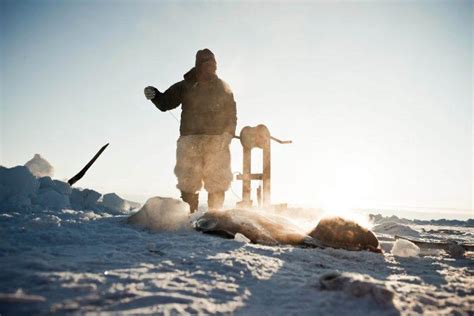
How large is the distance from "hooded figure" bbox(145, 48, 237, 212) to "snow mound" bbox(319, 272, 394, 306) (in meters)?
3.55

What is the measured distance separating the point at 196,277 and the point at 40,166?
35.4 ft

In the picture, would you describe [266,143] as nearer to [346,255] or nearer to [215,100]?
[215,100]

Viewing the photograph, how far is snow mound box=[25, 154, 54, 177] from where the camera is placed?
10.3 metres

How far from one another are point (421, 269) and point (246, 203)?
4514mm

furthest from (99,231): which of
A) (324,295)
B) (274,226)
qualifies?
(324,295)

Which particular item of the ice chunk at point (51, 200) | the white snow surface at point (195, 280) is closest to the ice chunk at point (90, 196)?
the ice chunk at point (51, 200)

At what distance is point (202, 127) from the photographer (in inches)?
211

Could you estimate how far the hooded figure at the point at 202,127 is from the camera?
205 inches

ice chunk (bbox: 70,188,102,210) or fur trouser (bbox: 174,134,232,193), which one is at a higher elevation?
fur trouser (bbox: 174,134,232,193)

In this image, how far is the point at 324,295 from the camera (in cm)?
167

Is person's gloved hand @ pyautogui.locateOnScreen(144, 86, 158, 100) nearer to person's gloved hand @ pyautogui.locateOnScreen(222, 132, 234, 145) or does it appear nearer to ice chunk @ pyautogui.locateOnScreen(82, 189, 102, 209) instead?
person's gloved hand @ pyautogui.locateOnScreen(222, 132, 234, 145)

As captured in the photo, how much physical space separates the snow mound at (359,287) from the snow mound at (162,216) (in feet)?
7.27

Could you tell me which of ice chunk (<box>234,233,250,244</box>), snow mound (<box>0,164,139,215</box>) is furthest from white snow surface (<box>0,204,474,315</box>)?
snow mound (<box>0,164,139,215</box>)

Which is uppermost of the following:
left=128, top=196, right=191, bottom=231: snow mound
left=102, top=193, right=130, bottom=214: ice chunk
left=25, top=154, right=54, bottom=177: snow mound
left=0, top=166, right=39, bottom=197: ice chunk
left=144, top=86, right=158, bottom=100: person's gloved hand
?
left=144, top=86, right=158, bottom=100: person's gloved hand
